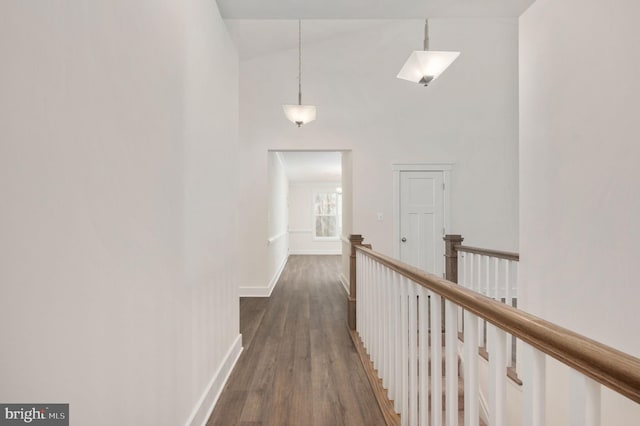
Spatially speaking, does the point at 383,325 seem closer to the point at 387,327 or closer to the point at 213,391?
the point at 387,327

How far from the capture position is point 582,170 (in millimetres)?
1911

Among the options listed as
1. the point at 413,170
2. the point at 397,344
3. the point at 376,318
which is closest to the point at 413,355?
the point at 397,344

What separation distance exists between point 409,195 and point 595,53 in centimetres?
335

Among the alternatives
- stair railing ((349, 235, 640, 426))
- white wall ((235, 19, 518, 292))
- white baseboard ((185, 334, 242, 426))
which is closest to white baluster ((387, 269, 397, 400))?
stair railing ((349, 235, 640, 426))

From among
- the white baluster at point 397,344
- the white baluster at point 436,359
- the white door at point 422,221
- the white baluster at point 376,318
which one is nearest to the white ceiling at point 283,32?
the white door at point 422,221

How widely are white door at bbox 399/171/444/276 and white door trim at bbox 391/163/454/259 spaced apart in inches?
1.8

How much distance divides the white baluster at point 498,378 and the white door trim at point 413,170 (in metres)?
4.15

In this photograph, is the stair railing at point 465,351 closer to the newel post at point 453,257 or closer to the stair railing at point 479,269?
the stair railing at point 479,269

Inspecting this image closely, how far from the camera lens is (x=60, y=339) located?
0.84 m

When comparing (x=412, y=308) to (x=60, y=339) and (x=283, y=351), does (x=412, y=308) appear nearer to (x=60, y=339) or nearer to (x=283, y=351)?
(x=60, y=339)

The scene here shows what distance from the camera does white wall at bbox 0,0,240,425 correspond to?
0.73m

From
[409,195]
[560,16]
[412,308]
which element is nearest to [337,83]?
[409,195]

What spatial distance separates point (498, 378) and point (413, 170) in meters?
4.38

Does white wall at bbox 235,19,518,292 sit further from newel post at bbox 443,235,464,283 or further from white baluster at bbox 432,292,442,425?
white baluster at bbox 432,292,442,425
